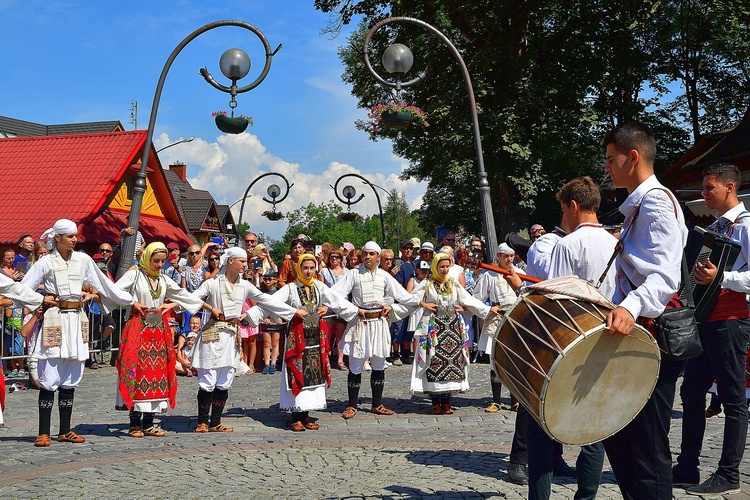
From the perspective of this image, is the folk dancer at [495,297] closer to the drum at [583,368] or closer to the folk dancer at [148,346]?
the folk dancer at [148,346]

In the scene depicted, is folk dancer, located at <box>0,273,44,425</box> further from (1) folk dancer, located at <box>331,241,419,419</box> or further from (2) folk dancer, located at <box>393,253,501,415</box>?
(2) folk dancer, located at <box>393,253,501,415</box>

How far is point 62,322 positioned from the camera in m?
7.93

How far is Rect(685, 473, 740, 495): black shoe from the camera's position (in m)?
5.51

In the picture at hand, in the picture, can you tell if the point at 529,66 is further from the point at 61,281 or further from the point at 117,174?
the point at 61,281

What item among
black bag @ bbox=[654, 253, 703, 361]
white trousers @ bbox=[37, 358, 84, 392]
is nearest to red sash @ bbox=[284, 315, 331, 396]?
white trousers @ bbox=[37, 358, 84, 392]

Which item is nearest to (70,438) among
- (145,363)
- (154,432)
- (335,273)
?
(154,432)

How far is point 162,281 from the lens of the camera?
8.73 metres

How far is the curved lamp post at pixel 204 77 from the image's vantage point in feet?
41.0

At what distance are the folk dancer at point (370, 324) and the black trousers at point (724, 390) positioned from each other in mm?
4405

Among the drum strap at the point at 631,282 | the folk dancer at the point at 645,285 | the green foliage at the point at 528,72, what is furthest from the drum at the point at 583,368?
the green foliage at the point at 528,72

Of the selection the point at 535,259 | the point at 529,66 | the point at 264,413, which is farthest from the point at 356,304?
the point at 529,66

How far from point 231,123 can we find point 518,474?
28.7 ft

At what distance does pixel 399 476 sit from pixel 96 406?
5.52m

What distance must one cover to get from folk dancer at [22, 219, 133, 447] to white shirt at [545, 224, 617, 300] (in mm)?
5050
